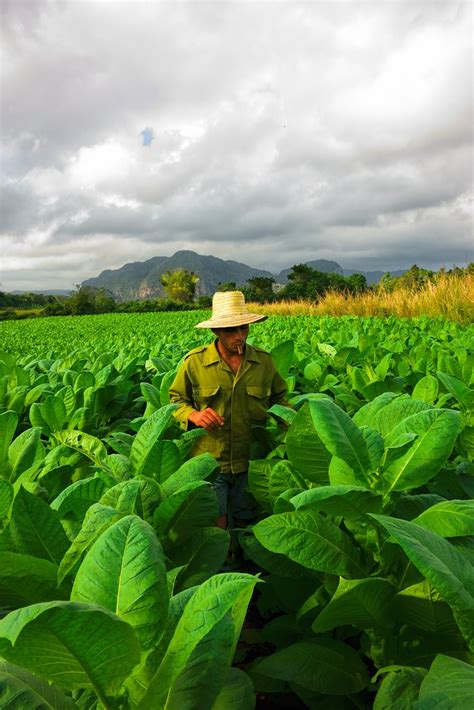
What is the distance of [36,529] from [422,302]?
14.9 m

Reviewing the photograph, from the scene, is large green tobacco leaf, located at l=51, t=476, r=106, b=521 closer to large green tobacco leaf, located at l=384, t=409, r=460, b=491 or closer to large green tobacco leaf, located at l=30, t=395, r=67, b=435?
large green tobacco leaf, located at l=384, t=409, r=460, b=491

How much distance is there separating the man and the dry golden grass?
10082mm

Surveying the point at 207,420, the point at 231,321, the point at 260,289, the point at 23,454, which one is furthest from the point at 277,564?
the point at 260,289

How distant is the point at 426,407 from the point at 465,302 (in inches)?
494

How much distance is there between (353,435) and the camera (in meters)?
1.17

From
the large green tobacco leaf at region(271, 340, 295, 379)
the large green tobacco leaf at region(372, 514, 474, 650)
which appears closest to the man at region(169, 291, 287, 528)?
the large green tobacco leaf at region(271, 340, 295, 379)

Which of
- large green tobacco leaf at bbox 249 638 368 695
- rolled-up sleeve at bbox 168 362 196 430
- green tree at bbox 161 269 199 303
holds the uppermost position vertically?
green tree at bbox 161 269 199 303

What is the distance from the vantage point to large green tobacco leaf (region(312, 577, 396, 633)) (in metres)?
0.96

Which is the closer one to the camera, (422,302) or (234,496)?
(234,496)

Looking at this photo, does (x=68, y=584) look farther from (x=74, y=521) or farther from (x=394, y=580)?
(x=394, y=580)

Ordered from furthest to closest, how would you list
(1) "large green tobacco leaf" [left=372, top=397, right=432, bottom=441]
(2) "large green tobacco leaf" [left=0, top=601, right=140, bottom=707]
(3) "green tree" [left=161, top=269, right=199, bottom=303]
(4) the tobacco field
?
(3) "green tree" [left=161, top=269, right=199, bottom=303]
(1) "large green tobacco leaf" [left=372, top=397, right=432, bottom=441]
(4) the tobacco field
(2) "large green tobacco leaf" [left=0, top=601, right=140, bottom=707]

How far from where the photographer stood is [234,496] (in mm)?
3146

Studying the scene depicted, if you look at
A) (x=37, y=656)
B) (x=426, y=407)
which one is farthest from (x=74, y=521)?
(x=426, y=407)

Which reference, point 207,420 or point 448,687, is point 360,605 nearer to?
point 448,687
